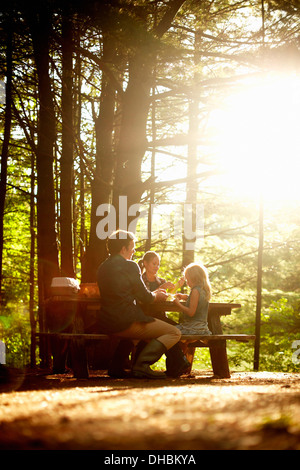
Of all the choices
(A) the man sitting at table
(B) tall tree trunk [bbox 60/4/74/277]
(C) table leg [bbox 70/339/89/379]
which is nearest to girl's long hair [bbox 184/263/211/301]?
(A) the man sitting at table

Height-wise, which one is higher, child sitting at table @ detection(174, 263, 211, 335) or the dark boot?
child sitting at table @ detection(174, 263, 211, 335)

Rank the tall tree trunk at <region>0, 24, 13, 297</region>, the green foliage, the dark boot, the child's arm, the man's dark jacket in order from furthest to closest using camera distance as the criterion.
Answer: the green foliage < the tall tree trunk at <region>0, 24, 13, 297</region> < the child's arm < the dark boot < the man's dark jacket

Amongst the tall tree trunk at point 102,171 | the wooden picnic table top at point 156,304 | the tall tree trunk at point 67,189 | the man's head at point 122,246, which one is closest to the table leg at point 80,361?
the wooden picnic table top at point 156,304

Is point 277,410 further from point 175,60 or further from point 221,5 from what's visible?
point 221,5

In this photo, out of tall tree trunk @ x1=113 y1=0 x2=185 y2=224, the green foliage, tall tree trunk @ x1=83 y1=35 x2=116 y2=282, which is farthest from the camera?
the green foliage

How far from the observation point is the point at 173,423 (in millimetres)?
2502

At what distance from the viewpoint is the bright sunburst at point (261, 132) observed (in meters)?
11.3

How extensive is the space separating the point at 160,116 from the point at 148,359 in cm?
1031

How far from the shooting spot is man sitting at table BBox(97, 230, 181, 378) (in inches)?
262

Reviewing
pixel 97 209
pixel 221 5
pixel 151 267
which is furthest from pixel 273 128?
pixel 151 267

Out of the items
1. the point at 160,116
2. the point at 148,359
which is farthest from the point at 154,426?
the point at 160,116

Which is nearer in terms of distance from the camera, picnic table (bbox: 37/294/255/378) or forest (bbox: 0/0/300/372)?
picnic table (bbox: 37/294/255/378)

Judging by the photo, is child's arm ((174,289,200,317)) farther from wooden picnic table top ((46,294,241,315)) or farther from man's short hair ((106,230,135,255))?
man's short hair ((106,230,135,255))

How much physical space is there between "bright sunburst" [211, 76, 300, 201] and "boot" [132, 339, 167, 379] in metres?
5.53
